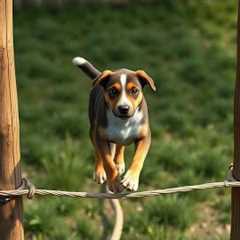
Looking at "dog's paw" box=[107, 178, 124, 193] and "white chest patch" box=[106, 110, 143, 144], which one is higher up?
"white chest patch" box=[106, 110, 143, 144]

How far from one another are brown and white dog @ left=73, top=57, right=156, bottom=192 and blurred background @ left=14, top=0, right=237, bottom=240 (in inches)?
41.0

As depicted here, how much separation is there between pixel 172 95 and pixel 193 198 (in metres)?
1.36

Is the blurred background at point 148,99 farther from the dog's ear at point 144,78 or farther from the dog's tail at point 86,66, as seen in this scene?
the dog's ear at point 144,78

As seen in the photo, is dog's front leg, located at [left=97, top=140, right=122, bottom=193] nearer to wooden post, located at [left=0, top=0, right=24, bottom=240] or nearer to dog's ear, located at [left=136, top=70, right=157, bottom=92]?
dog's ear, located at [left=136, top=70, right=157, bottom=92]

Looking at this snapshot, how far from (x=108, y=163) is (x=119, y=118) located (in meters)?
0.15

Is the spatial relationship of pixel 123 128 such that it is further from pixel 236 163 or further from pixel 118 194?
pixel 236 163

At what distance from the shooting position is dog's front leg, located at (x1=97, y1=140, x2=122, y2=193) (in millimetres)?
2014

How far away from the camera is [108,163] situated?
202 centimetres

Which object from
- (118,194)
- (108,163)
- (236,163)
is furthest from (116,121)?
(236,163)

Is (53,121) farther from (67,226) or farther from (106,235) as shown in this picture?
(106,235)

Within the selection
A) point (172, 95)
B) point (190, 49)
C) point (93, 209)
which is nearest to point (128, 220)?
point (93, 209)

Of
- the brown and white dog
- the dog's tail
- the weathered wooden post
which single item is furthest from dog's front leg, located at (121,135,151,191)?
the weathered wooden post

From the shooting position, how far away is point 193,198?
3.71m

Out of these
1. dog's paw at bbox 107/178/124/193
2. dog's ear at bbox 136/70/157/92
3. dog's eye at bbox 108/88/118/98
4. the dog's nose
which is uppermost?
dog's ear at bbox 136/70/157/92
